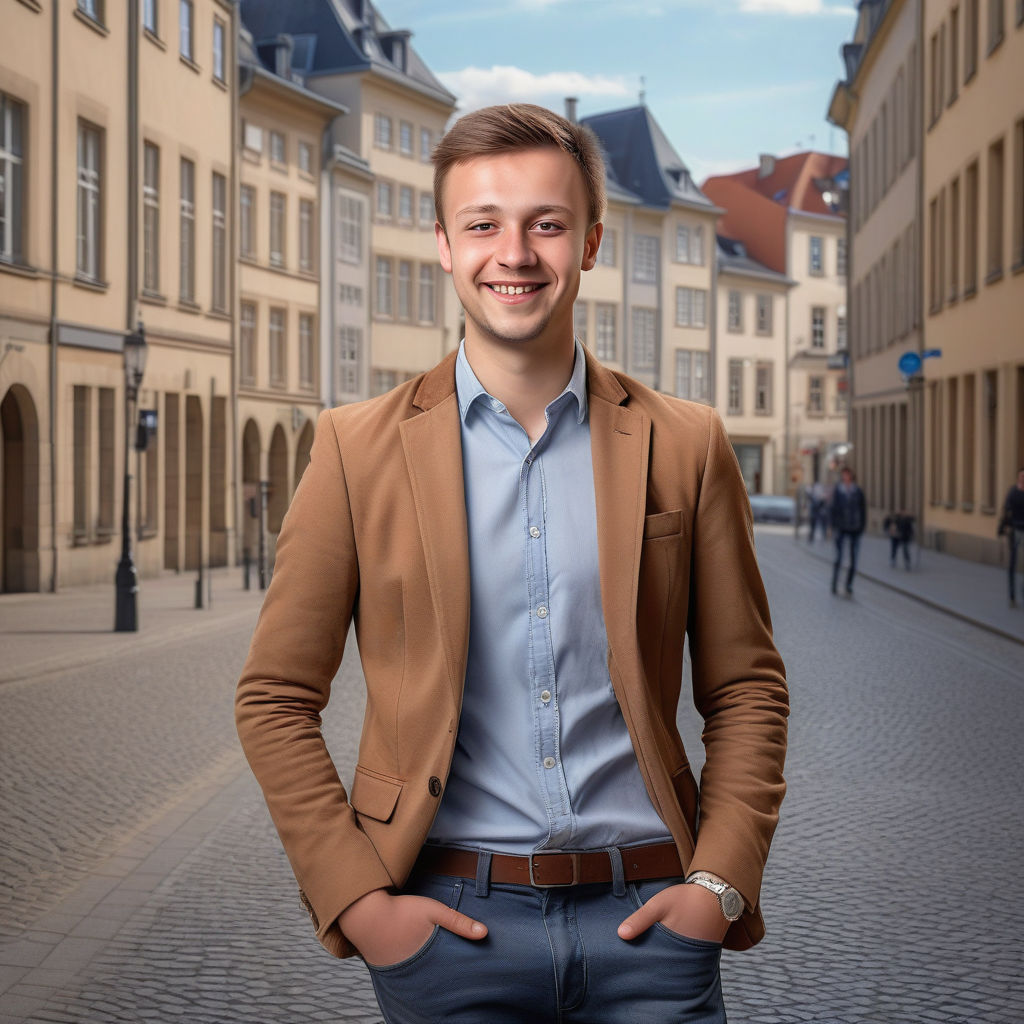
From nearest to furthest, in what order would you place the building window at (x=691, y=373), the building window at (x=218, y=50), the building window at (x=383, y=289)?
the building window at (x=218, y=50) → the building window at (x=383, y=289) → the building window at (x=691, y=373)

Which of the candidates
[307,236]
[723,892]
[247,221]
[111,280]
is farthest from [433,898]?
[307,236]

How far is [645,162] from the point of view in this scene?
79.9 metres

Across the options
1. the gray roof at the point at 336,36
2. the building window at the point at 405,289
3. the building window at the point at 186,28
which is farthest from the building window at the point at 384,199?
the building window at the point at 186,28

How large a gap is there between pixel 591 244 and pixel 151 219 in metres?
30.7

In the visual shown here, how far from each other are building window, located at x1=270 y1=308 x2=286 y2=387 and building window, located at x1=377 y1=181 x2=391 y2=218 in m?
9.77

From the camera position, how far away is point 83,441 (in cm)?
2853

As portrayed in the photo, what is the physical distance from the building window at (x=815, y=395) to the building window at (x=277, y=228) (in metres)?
46.8

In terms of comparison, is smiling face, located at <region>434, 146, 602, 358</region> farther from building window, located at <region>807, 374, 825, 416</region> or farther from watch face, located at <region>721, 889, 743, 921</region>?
building window, located at <region>807, 374, 825, 416</region>

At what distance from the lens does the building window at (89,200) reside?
93.1 feet

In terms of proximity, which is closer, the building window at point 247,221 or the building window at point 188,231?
the building window at point 188,231

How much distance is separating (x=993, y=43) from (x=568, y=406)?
30.2m

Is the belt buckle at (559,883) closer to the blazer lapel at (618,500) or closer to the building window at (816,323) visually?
the blazer lapel at (618,500)

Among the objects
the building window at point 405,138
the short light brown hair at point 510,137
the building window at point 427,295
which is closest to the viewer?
the short light brown hair at point 510,137

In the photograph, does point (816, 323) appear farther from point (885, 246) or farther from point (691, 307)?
point (885, 246)
